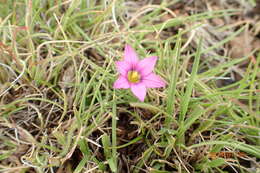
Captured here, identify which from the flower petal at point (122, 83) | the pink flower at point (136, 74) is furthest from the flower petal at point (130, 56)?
the flower petal at point (122, 83)

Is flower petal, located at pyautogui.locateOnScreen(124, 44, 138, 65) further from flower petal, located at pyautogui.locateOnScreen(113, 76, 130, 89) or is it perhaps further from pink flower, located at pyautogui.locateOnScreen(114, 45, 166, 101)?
flower petal, located at pyautogui.locateOnScreen(113, 76, 130, 89)

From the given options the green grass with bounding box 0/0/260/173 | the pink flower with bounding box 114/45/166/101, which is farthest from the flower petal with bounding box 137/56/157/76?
the green grass with bounding box 0/0/260/173

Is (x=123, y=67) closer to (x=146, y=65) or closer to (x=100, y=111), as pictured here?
(x=146, y=65)

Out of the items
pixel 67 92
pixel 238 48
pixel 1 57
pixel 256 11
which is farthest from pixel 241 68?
pixel 1 57

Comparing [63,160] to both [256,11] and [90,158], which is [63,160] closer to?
[90,158]

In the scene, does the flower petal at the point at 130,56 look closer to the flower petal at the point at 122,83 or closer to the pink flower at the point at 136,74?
the pink flower at the point at 136,74

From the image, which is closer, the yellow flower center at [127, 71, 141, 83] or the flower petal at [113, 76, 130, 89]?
the flower petal at [113, 76, 130, 89]

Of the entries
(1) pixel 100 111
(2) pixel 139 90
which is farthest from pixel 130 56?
(1) pixel 100 111
